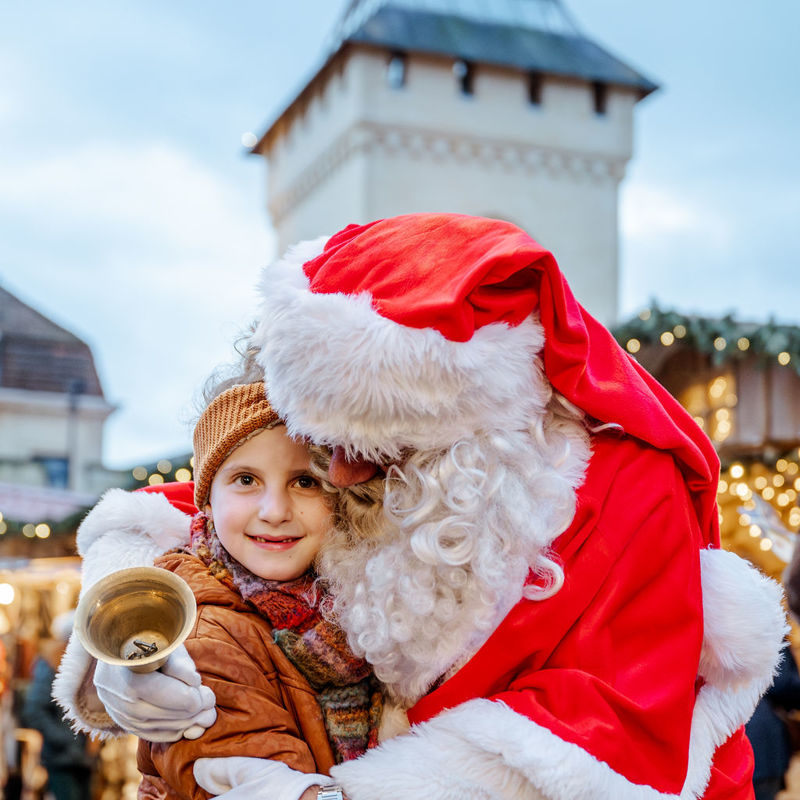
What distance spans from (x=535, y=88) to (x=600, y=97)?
48.9 inches

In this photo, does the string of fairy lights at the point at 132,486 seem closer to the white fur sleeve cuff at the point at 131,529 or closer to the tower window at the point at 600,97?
the white fur sleeve cuff at the point at 131,529

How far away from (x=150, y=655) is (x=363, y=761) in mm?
371

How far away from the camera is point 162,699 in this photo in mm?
1604

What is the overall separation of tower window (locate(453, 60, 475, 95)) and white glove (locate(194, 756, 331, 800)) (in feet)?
56.4

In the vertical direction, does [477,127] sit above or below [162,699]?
above

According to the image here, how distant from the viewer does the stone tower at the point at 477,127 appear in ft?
56.0

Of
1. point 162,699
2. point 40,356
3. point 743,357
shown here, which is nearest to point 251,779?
point 162,699

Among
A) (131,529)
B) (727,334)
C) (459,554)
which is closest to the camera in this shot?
(459,554)

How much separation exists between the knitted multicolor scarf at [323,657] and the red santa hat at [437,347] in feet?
0.93

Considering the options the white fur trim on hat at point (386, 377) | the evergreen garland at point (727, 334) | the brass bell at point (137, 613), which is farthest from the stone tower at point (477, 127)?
the brass bell at point (137, 613)

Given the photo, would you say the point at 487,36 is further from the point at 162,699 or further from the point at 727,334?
the point at 162,699

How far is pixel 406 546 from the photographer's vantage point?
177 centimetres

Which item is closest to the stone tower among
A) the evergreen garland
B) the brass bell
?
the evergreen garland

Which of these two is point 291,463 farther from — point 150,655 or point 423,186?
point 423,186
